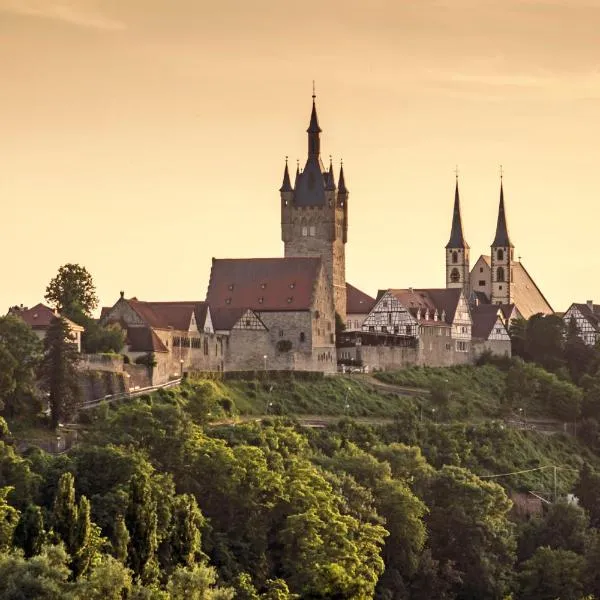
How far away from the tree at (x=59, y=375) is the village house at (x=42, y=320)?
669 centimetres

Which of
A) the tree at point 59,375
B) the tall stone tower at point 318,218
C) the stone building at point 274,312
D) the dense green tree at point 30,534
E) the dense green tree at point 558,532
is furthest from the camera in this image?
the tall stone tower at point 318,218

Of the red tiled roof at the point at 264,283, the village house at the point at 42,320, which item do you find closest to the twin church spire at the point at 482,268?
the red tiled roof at the point at 264,283

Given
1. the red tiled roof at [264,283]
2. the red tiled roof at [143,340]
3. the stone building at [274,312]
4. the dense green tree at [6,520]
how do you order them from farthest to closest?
the red tiled roof at [264,283]
the stone building at [274,312]
the red tiled roof at [143,340]
the dense green tree at [6,520]

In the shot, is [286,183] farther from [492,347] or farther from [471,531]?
[471,531]

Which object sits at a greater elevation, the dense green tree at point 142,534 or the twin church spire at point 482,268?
the twin church spire at point 482,268

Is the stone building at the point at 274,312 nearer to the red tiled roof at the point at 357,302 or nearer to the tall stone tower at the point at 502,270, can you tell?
the red tiled roof at the point at 357,302

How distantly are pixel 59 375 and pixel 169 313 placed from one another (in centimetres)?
2364

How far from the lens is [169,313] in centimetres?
13725

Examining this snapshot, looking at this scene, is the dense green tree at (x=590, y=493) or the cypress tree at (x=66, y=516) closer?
the cypress tree at (x=66, y=516)

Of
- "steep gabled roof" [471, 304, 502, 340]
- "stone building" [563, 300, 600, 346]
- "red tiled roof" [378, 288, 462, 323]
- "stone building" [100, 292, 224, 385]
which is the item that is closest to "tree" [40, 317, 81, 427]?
"stone building" [100, 292, 224, 385]

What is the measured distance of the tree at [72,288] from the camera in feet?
451

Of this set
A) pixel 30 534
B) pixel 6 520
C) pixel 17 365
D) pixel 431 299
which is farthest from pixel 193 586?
pixel 431 299

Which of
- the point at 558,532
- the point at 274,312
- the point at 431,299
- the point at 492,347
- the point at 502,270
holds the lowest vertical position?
the point at 558,532

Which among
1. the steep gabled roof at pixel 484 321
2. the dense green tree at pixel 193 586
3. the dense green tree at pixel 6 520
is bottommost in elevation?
the dense green tree at pixel 193 586
